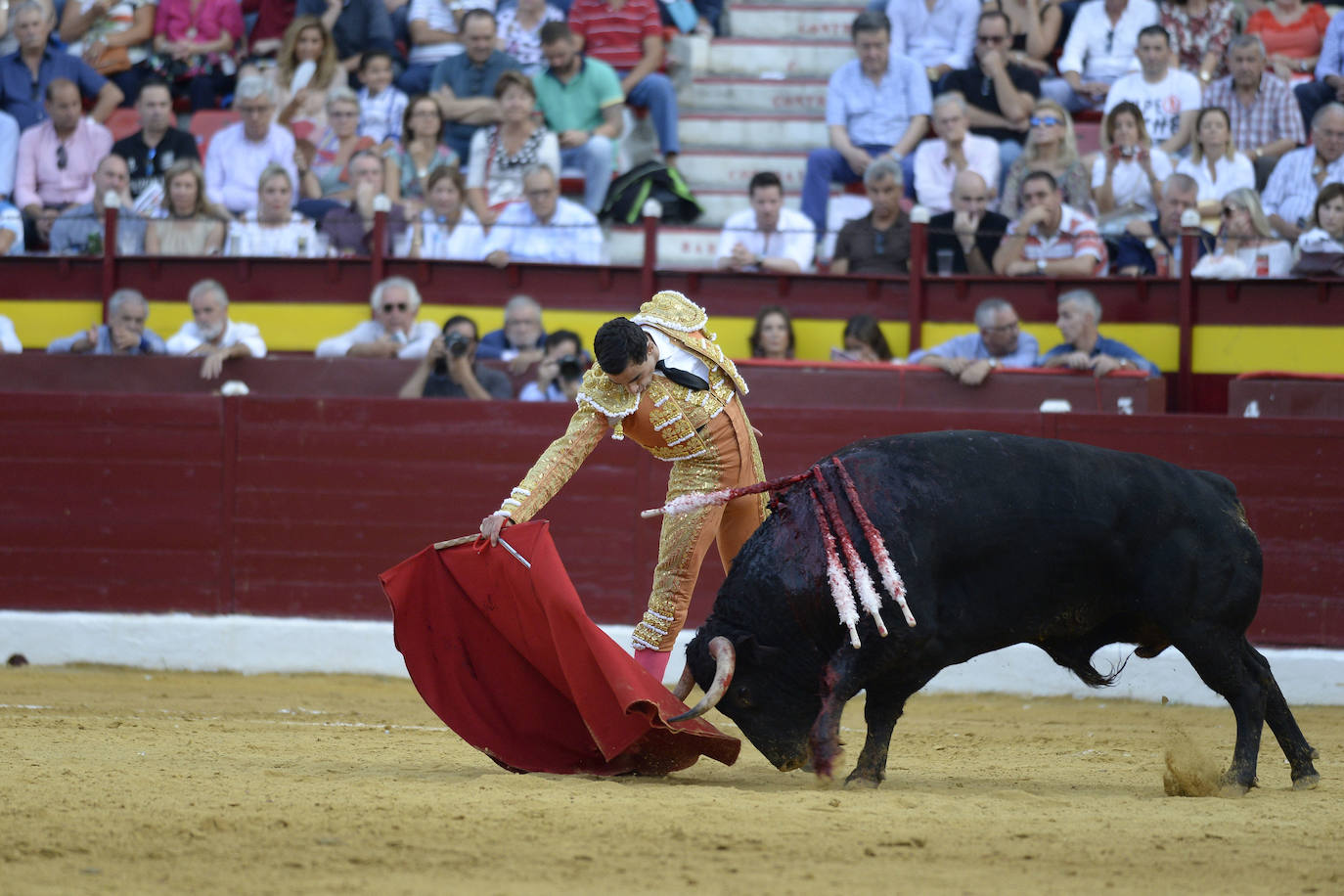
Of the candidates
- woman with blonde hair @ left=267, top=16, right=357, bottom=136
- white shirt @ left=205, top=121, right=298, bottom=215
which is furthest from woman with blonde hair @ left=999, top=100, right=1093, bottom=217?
woman with blonde hair @ left=267, top=16, right=357, bottom=136

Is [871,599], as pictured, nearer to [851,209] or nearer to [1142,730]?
[1142,730]

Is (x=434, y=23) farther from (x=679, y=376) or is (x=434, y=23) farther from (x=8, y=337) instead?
(x=679, y=376)

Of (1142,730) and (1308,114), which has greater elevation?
(1308,114)

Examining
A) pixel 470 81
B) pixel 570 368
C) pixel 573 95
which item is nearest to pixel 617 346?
pixel 570 368

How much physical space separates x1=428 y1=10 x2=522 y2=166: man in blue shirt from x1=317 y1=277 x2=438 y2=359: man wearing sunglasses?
168 cm

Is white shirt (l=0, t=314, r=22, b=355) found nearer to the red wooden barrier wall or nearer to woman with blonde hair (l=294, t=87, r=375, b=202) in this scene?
the red wooden barrier wall

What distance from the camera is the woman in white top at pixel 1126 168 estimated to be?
8492 mm

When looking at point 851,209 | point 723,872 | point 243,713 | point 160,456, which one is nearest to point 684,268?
point 851,209

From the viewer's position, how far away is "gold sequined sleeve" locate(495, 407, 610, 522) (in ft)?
15.7

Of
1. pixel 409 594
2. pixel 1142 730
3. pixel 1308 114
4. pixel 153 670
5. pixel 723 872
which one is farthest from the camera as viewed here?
pixel 1308 114

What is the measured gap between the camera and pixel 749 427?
505cm

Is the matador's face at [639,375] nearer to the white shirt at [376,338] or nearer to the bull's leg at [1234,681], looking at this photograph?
the bull's leg at [1234,681]

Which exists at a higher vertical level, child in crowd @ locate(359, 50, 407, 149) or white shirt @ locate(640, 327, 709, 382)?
child in crowd @ locate(359, 50, 407, 149)

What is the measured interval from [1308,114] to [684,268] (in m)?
3.57
